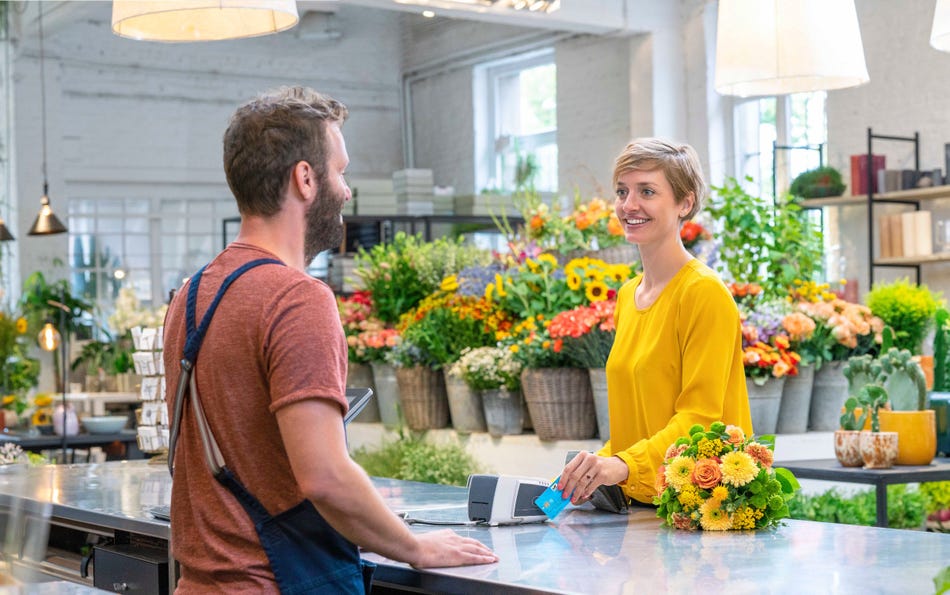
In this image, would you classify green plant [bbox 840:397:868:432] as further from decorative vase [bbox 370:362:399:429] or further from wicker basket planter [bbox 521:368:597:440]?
decorative vase [bbox 370:362:399:429]

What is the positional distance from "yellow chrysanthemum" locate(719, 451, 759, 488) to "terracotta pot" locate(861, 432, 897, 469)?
1.81m

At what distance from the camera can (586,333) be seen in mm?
5059

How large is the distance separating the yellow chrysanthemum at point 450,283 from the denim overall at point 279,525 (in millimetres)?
4261

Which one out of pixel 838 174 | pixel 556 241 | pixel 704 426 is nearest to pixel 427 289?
pixel 556 241

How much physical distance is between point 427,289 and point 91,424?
215 cm

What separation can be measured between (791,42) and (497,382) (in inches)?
96.1

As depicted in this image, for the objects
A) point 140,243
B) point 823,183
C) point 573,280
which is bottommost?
point 573,280

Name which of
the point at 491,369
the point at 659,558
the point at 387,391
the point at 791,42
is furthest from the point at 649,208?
the point at 387,391

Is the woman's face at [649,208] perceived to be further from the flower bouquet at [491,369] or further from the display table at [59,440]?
→ the display table at [59,440]

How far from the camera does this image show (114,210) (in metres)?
12.4

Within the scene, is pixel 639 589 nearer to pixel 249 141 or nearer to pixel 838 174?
pixel 249 141

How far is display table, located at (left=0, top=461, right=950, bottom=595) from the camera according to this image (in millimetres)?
1762

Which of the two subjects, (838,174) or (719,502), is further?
(838,174)

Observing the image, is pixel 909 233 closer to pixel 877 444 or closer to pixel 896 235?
pixel 896 235
